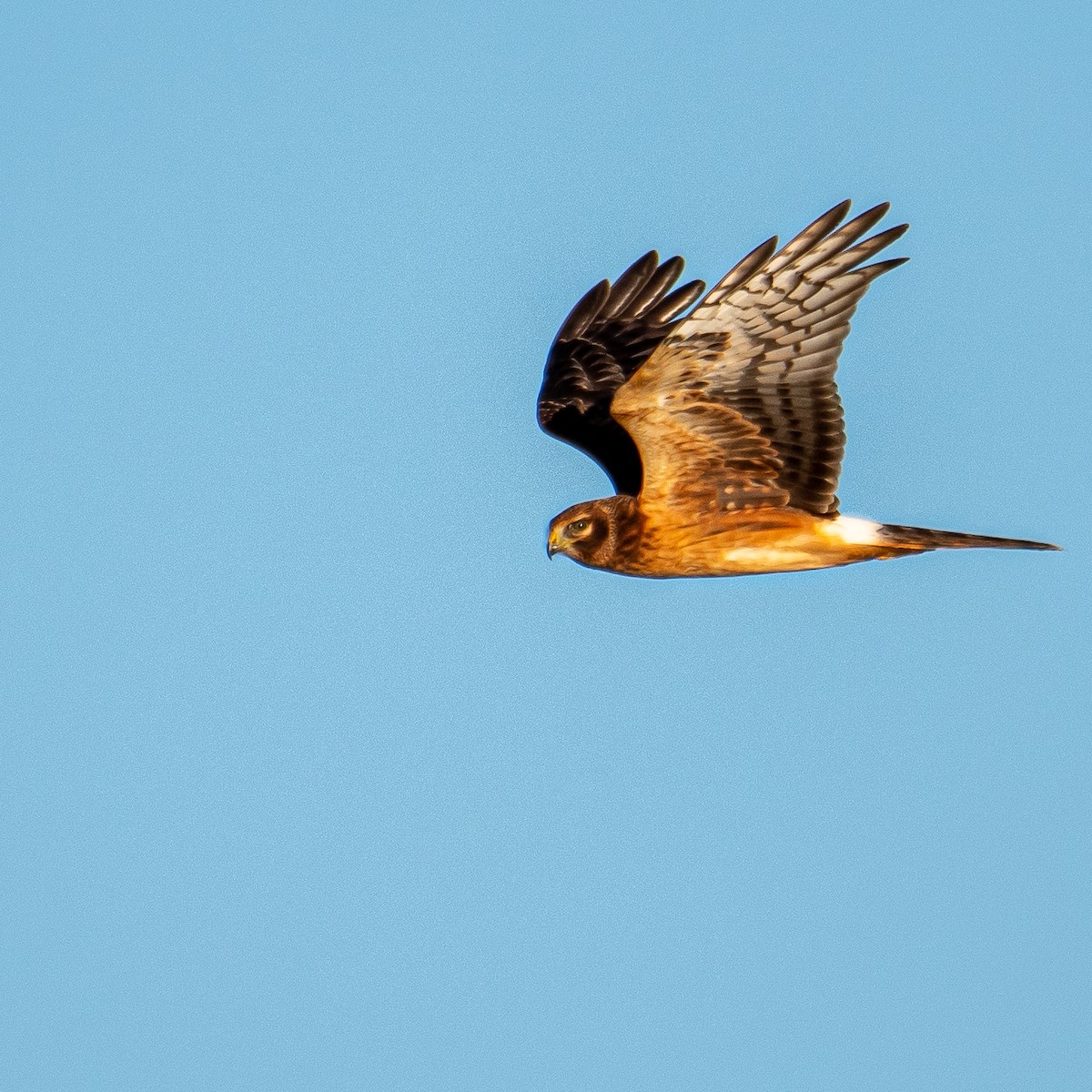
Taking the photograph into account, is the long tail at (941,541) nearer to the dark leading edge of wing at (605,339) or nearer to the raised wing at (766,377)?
the raised wing at (766,377)

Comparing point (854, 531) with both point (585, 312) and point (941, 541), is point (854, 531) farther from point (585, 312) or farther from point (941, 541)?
point (585, 312)

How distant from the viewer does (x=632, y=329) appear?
39.9ft

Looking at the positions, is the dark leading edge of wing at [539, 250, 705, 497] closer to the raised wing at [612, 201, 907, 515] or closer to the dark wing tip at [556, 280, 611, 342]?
the dark wing tip at [556, 280, 611, 342]

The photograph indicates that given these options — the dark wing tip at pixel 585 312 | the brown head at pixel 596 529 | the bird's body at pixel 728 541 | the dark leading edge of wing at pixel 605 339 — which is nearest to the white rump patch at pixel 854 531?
the bird's body at pixel 728 541

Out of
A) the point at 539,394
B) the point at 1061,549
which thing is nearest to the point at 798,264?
the point at 1061,549

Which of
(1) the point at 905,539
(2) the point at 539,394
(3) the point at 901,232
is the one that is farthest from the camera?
(2) the point at 539,394

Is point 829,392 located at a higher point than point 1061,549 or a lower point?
higher

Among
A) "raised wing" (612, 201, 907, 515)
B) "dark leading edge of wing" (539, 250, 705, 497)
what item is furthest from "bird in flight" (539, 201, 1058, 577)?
"dark leading edge of wing" (539, 250, 705, 497)

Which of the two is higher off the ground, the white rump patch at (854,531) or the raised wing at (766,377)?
the raised wing at (766,377)

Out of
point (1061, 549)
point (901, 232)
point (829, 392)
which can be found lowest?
point (1061, 549)

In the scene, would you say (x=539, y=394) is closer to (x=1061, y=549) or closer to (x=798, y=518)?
(x=798, y=518)

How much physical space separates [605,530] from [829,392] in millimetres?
1410

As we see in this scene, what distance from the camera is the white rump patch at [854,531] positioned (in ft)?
32.6

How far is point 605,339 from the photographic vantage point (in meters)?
12.1
